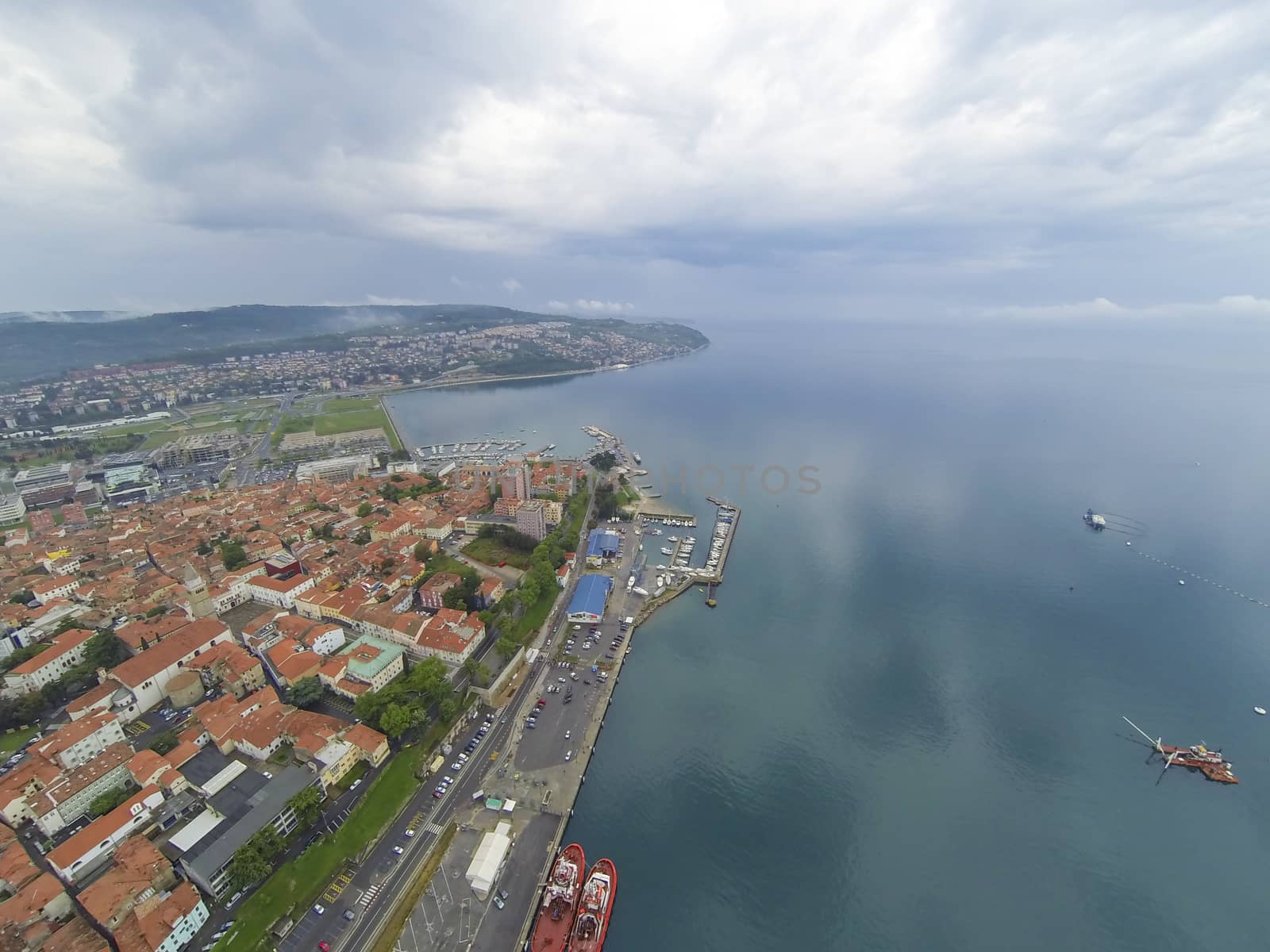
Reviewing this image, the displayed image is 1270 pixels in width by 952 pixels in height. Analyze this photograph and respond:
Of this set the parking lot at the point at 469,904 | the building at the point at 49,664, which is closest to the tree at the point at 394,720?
the parking lot at the point at 469,904

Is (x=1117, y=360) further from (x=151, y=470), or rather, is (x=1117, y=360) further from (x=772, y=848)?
(x=151, y=470)

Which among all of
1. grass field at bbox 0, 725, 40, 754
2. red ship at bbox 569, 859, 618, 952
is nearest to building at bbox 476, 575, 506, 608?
red ship at bbox 569, 859, 618, 952

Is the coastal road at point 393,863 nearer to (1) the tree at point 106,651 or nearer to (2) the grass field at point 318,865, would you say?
(2) the grass field at point 318,865

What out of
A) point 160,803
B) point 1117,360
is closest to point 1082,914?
Answer: point 160,803

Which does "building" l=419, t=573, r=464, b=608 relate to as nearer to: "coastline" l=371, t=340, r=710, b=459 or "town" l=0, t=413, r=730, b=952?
"town" l=0, t=413, r=730, b=952

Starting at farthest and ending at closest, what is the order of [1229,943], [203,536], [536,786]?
[203,536] → [536,786] → [1229,943]

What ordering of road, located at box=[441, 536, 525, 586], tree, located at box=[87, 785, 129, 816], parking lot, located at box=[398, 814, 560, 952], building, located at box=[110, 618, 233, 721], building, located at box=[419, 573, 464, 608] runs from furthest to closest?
road, located at box=[441, 536, 525, 586] < building, located at box=[419, 573, 464, 608] < building, located at box=[110, 618, 233, 721] < tree, located at box=[87, 785, 129, 816] < parking lot, located at box=[398, 814, 560, 952]
